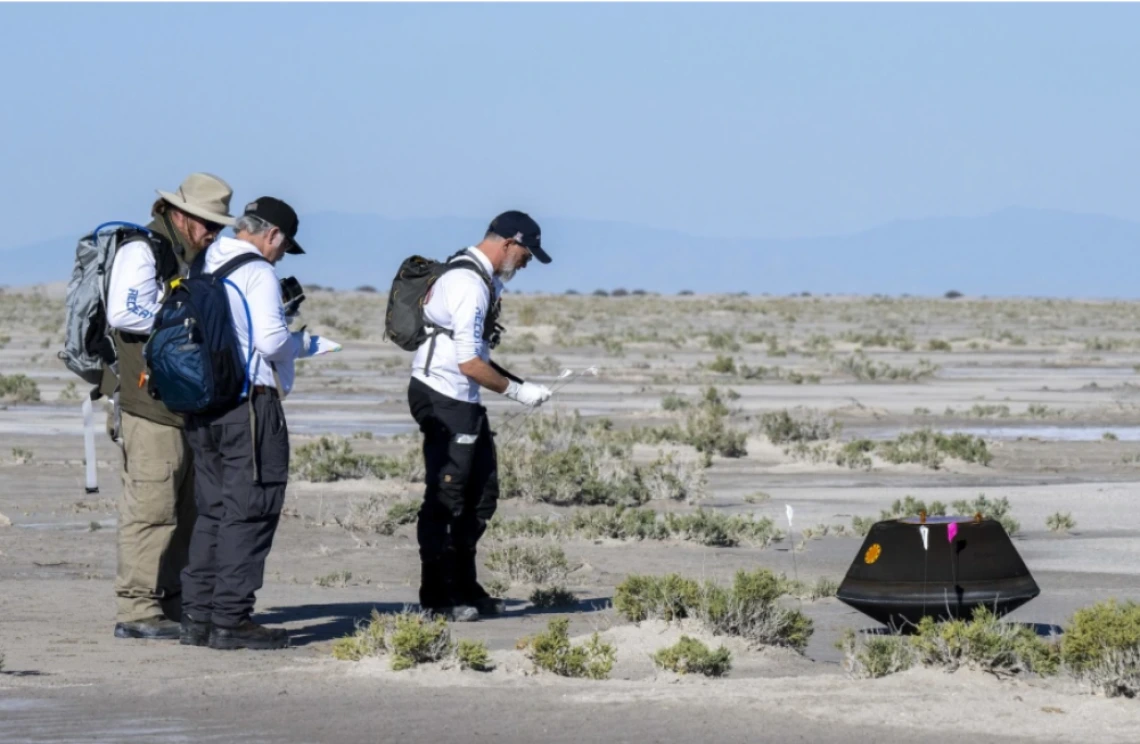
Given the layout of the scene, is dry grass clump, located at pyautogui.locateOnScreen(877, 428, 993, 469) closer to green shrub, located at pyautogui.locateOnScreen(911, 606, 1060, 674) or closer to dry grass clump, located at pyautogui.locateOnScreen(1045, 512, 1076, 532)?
dry grass clump, located at pyautogui.locateOnScreen(1045, 512, 1076, 532)

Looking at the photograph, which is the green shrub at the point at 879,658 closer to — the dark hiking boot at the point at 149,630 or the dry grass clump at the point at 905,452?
the dark hiking boot at the point at 149,630

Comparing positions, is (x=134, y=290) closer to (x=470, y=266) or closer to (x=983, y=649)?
(x=470, y=266)

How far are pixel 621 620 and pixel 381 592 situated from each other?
2107 mm

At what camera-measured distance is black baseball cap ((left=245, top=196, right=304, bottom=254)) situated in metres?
8.80

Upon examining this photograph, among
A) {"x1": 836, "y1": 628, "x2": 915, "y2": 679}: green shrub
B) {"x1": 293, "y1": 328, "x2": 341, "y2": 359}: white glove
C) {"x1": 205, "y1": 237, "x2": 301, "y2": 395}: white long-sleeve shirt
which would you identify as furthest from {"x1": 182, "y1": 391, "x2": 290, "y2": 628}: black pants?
{"x1": 836, "y1": 628, "x2": 915, "y2": 679}: green shrub

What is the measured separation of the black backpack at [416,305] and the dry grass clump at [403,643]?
191cm

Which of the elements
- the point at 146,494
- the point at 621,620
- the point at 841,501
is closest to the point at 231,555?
the point at 146,494

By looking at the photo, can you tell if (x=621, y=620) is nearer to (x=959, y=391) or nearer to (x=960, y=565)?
(x=960, y=565)

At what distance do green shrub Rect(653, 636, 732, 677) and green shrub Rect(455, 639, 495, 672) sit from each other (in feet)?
2.40

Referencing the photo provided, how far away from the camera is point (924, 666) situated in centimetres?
802

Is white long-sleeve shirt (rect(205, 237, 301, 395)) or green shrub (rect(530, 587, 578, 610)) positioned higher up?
white long-sleeve shirt (rect(205, 237, 301, 395))

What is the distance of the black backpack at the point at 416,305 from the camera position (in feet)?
32.5

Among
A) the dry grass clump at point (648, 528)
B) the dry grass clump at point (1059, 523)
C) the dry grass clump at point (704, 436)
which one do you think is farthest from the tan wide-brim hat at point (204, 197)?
the dry grass clump at point (704, 436)

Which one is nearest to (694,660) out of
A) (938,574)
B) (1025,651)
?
(1025,651)
